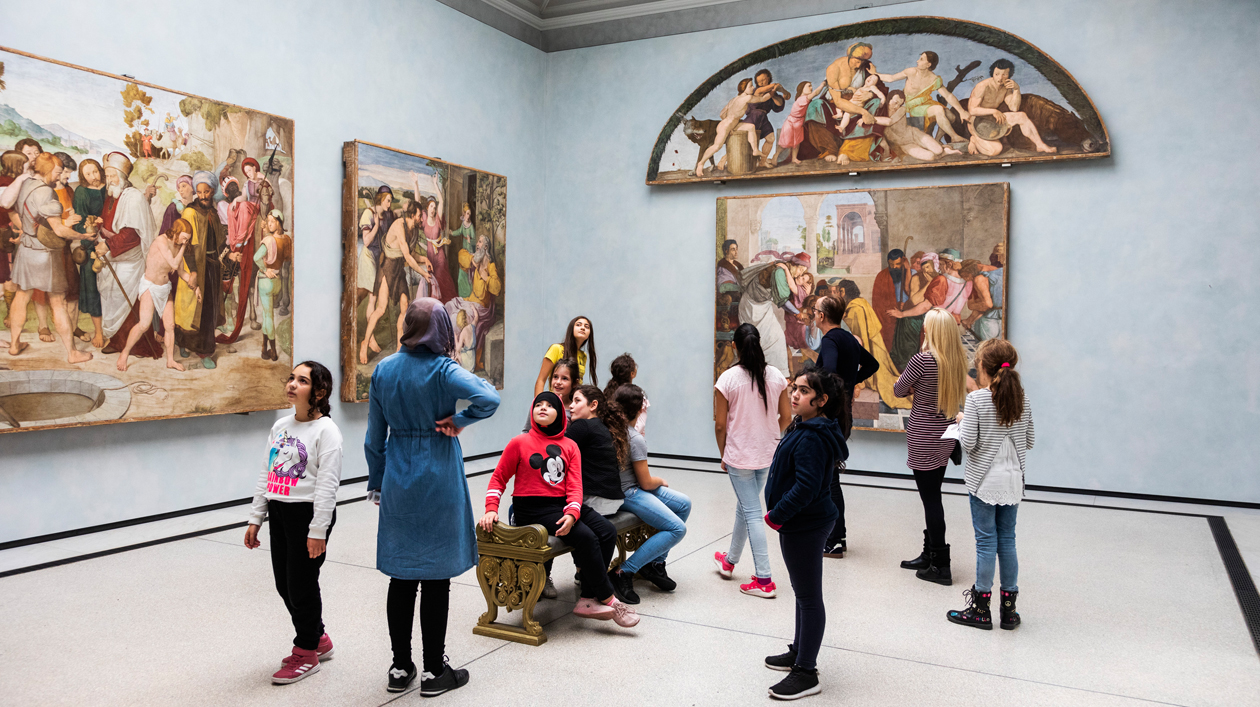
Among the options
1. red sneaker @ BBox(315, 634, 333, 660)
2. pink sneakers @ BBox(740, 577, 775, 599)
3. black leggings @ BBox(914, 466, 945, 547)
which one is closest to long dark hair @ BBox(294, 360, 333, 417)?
red sneaker @ BBox(315, 634, 333, 660)

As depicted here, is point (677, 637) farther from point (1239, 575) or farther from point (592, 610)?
point (1239, 575)

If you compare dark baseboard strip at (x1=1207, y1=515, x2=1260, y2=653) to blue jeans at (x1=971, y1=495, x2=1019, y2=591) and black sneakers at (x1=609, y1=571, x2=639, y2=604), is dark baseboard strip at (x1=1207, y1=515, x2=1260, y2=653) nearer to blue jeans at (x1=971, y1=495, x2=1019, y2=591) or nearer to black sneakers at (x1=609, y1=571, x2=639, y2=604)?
blue jeans at (x1=971, y1=495, x2=1019, y2=591)

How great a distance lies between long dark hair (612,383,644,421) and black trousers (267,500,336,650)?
2.00m

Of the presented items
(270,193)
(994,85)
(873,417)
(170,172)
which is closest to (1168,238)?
(994,85)

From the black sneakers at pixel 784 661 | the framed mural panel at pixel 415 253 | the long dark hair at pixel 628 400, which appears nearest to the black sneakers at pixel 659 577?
the long dark hair at pixel 628 400

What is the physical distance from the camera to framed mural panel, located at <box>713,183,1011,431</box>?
9727mm

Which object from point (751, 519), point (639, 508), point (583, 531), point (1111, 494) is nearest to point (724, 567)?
point (751, 519)

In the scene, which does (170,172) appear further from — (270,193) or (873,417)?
(873,417)

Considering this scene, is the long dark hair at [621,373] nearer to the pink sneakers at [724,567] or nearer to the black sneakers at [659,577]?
the black sneakers at [659,577]

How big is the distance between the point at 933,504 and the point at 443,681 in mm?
3705

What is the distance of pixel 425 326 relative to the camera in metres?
3.81

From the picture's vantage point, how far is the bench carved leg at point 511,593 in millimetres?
4680

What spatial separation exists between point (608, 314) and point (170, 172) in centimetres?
613

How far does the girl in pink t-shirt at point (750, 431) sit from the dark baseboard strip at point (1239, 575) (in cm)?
284
